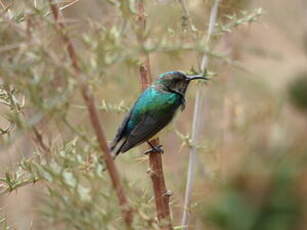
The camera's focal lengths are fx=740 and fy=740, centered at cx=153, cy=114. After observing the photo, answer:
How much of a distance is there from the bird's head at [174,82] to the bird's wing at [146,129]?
17 centimetres

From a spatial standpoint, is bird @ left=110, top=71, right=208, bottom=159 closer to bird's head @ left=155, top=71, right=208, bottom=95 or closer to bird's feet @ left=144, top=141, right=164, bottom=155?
bird's head @ left=155, top=71, right=208, bottom=95

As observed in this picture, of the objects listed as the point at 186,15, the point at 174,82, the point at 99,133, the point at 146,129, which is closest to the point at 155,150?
the point at 146,129

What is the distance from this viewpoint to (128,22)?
6.38ft

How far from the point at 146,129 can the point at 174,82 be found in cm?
40

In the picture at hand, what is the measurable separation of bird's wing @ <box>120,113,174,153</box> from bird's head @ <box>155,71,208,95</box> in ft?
0.56

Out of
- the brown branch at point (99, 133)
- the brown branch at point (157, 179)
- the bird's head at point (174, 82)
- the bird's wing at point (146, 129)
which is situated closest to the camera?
the brown branch at point (99, 133)

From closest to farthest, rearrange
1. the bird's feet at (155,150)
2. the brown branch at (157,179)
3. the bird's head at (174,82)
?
the brown branch at (157,179)
the bird's feet at (155,150)
the bird's head at (174,82)

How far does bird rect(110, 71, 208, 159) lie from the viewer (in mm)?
3684

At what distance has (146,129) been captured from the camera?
376 cm

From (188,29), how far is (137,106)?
1.31m

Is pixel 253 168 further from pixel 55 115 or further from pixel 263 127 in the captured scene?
pixel 55 115

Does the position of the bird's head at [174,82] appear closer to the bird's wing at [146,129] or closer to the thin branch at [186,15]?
the bird's wing at [146,129]

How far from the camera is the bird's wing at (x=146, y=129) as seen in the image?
363 centimetres

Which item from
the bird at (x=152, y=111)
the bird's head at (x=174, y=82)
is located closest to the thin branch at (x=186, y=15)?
the bird at (x=152, y=111)
